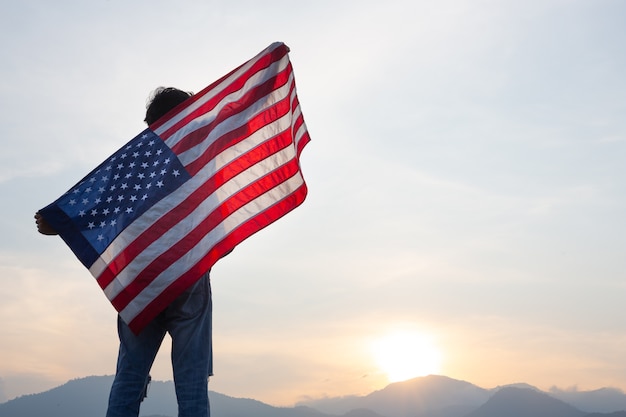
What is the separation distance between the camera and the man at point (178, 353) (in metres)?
4.46

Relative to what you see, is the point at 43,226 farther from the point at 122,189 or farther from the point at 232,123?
the point at 232,123

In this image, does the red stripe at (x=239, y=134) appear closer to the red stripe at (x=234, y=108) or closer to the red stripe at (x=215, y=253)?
the red stripe at (x=234, y=108)

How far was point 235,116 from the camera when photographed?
5574mm

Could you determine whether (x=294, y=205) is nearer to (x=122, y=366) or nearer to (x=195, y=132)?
(x=195, y=132)

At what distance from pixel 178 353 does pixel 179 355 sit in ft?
0.06

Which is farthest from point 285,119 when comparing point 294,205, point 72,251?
Answer: point 72,251

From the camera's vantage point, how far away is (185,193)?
4.99 meters

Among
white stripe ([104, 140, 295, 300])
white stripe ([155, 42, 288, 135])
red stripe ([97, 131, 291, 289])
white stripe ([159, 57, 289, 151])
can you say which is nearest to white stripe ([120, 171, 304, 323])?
white stripe ([104, 140, 295, 300])

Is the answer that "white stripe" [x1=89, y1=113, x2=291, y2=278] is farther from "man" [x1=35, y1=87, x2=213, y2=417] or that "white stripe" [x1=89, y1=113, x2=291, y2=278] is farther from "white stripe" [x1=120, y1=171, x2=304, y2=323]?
"man" [x1=35, y1=87, x2=213, y2=417]

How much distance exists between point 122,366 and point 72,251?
0.93 m

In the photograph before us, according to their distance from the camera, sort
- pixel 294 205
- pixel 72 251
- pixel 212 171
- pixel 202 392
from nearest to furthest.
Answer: pixel 202 392 → pixel 72 251 → pixel 212 171 → pixel 294 205

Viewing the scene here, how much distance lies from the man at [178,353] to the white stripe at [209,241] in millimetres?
159

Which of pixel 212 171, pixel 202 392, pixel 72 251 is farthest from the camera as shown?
pixel 212 171

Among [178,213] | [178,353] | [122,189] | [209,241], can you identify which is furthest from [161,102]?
[178,353]
